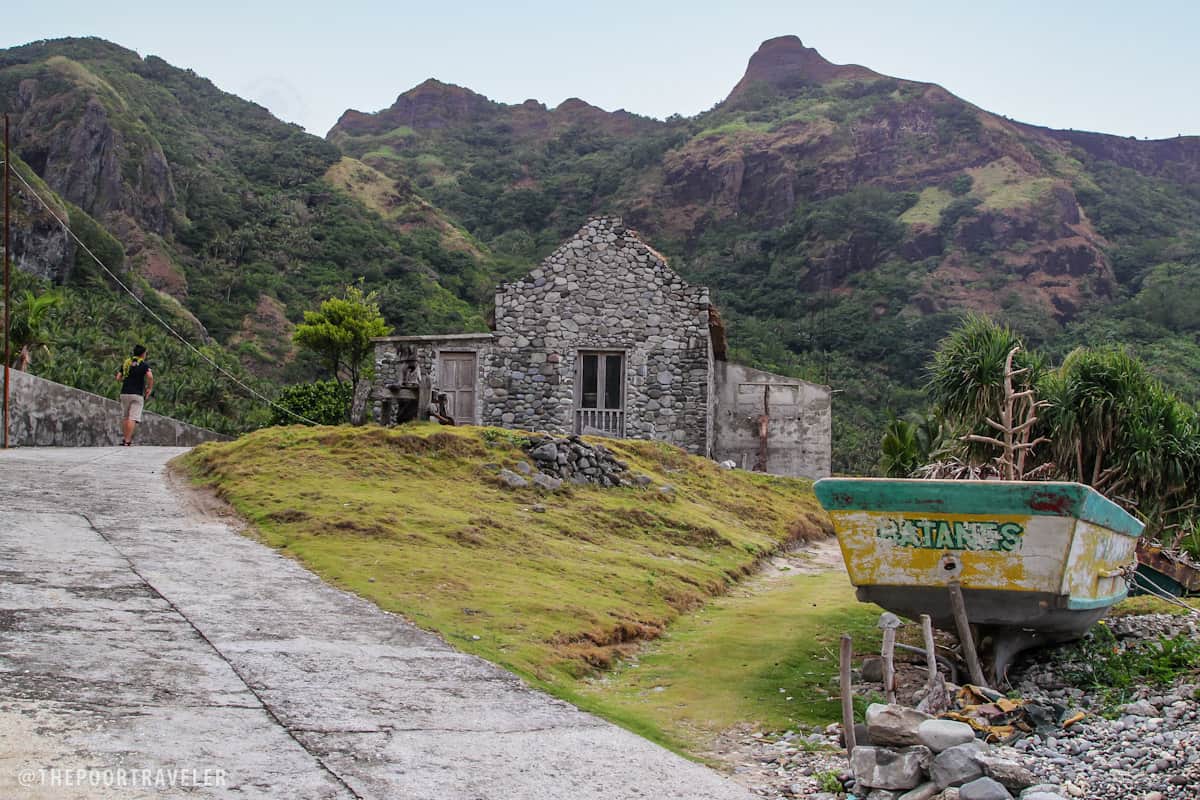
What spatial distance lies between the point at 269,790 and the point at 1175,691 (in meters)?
7.29

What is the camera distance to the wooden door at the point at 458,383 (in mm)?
25328

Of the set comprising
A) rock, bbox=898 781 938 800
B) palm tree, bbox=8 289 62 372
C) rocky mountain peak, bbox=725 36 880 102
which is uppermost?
rocky mountain peak, bbox=725 36 880 102

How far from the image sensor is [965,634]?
10.1m

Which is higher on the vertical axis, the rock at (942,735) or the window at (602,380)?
the window at (602,380)

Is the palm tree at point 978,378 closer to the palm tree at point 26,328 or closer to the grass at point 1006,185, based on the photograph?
the palm tree at point 26,328

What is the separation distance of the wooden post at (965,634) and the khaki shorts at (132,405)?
16235 mm

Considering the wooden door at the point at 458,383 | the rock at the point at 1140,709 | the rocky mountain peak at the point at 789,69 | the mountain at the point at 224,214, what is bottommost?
the rock at the point at 1140,709

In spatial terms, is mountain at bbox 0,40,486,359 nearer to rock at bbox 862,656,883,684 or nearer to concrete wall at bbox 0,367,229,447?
concrete wall at bbox 0,367,229,447

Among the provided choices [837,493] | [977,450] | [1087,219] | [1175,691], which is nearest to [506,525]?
[837,493]

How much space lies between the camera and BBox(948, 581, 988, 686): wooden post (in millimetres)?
9898

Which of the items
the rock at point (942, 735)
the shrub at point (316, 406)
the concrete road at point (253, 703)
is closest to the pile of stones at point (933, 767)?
the rock at point (942, 735)

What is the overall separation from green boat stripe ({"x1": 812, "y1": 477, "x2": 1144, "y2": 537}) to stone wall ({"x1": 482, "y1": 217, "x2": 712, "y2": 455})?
45.9 feet

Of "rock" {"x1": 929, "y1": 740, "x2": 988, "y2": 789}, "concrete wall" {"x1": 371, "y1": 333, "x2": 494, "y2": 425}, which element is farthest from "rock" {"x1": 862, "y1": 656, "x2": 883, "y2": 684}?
"concrete wall" {"x1": 371, "y1": 333, "x2": 494, "y2": 425}

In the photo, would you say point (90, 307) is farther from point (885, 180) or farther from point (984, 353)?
point (885, 180)
